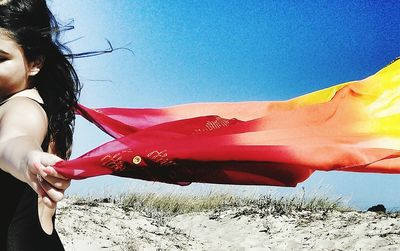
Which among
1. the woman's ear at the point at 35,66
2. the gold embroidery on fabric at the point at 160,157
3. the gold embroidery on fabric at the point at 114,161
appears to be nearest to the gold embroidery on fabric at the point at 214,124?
the gold embroidery on fabric at the point at 160,157

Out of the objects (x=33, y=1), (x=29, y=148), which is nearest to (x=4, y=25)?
(x=33, y=1)

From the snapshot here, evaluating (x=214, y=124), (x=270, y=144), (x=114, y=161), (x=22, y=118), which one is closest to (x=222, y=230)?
(x=214, y=124)

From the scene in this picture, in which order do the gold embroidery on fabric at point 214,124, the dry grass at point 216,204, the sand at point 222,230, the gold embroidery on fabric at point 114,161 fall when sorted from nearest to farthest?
the gold embroidery on fabric at point 114,161, the gold embroidery on fabric at point 214,124, the sand at point 222,230, the dry grass at point 216,204

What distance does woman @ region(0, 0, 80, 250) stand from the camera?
161 centimetres

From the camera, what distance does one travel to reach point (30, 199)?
172 cm

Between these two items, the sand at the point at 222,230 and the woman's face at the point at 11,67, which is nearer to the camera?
the woman's face at the point at 11,67

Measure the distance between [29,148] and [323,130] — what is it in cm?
105

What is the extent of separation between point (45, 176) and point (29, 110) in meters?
0.28

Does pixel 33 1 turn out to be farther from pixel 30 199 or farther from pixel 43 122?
pixel 30 199

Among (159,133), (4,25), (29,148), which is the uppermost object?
(4,25)

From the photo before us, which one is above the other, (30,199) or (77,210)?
(77,210)

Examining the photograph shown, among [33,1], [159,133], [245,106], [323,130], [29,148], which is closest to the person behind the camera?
[29,148]

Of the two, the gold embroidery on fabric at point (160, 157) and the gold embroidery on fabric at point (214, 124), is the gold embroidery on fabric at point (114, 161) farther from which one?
the gold embroidery on fabric at point (214, 124)

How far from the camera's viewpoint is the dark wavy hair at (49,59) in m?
1.75
